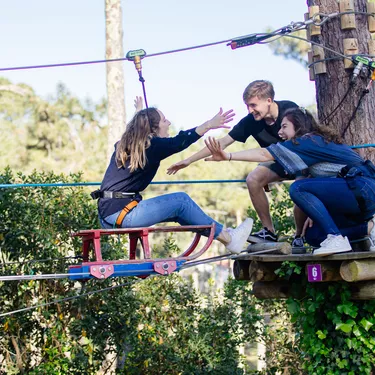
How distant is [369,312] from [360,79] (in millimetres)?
1758

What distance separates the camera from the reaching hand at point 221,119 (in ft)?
16.8

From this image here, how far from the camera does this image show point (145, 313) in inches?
360

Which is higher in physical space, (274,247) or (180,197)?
(180,197)

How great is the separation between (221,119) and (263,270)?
1.39 m

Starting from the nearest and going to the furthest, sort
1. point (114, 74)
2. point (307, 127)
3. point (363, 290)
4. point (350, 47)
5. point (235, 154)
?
point (235, 154), point (307, 127), point (363, 290), point (350, 47), point (114, 74)

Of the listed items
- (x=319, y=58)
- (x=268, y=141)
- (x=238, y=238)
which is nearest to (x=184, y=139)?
(x=238, y=238)

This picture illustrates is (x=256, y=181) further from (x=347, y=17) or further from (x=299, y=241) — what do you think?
(x=347, y=17)

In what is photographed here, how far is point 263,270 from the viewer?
595 cm

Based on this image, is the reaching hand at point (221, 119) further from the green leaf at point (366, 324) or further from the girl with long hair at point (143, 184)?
the green leaf at point (366, 324)

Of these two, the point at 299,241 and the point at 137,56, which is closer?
the point at 137,56

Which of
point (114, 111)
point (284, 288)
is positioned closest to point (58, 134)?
point (114, 111)

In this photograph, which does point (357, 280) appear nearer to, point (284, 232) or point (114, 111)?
point (284, 232)

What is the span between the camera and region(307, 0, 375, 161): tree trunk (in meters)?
5.98

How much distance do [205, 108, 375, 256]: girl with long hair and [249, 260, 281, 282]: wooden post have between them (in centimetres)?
71
